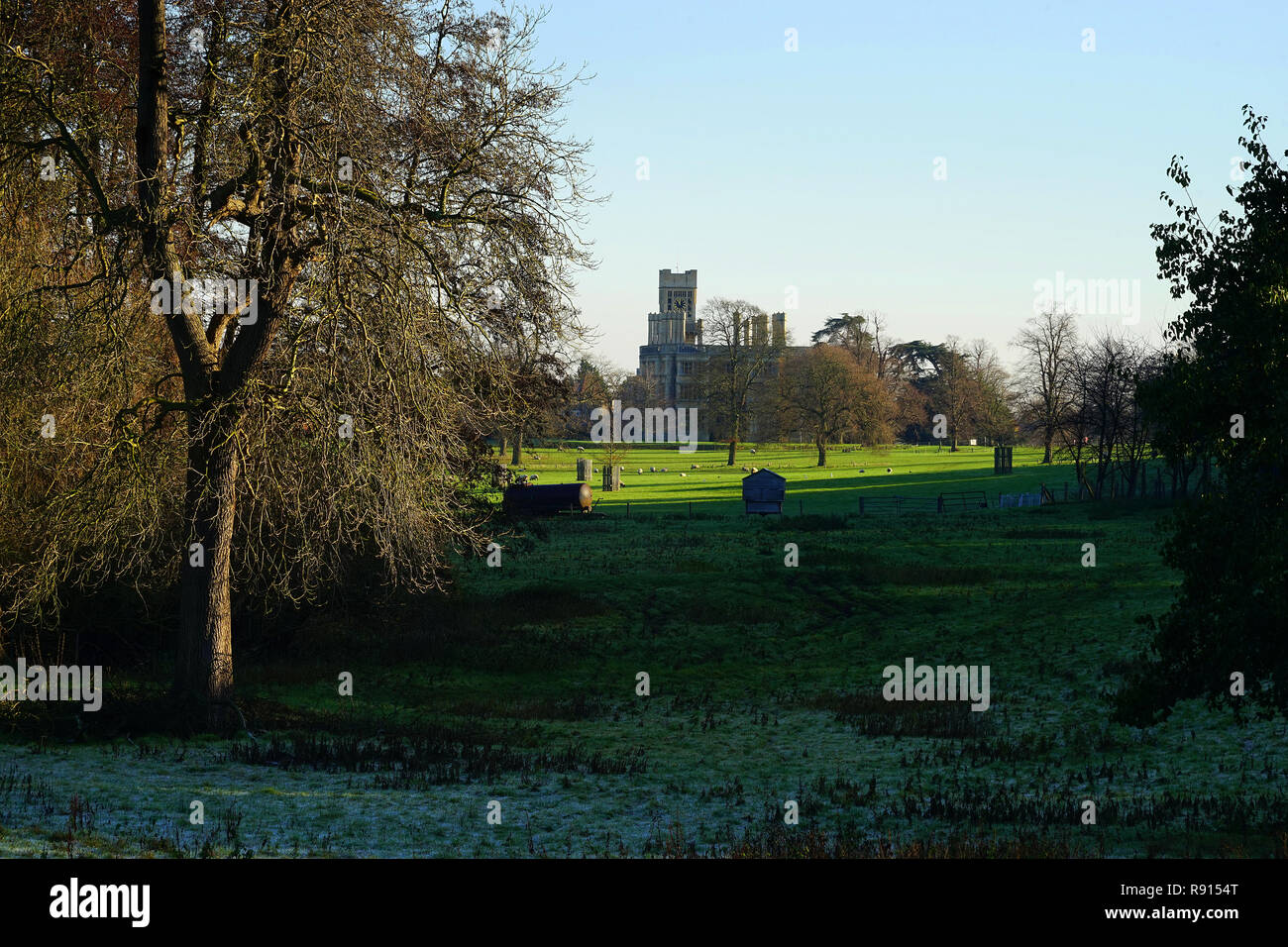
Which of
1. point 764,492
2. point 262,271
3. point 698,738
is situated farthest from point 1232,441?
point 764,492

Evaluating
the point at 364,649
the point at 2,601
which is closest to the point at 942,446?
the point at 364,649

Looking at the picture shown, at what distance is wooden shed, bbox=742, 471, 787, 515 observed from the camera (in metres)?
57.2

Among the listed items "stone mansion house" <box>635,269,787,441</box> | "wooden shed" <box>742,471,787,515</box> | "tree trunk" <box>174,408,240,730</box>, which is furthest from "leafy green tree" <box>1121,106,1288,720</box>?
"stone mansion house" <box>635,269,787,441</box>

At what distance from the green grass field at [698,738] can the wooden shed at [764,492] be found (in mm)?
20395

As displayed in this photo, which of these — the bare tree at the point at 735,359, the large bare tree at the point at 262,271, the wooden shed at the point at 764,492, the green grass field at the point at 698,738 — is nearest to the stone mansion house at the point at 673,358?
the bare tree at the point at 735,359

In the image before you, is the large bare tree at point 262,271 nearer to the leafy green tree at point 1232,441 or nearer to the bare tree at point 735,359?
the leafy green tree at point 1232,441

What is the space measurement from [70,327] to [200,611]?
4330 mm

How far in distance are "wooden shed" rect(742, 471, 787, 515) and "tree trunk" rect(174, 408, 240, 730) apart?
42108 mm

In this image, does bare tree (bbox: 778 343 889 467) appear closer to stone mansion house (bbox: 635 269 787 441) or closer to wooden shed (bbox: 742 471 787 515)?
stone mansion house (bbox: 635 269 787 441)

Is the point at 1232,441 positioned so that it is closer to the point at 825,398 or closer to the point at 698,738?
the point at 698,738

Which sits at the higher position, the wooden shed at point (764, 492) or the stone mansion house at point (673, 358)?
the stone mansion house at point (673, 358)

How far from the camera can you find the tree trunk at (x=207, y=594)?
16141 millimetres

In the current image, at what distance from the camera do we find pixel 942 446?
399ft

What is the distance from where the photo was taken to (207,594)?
1653cm
